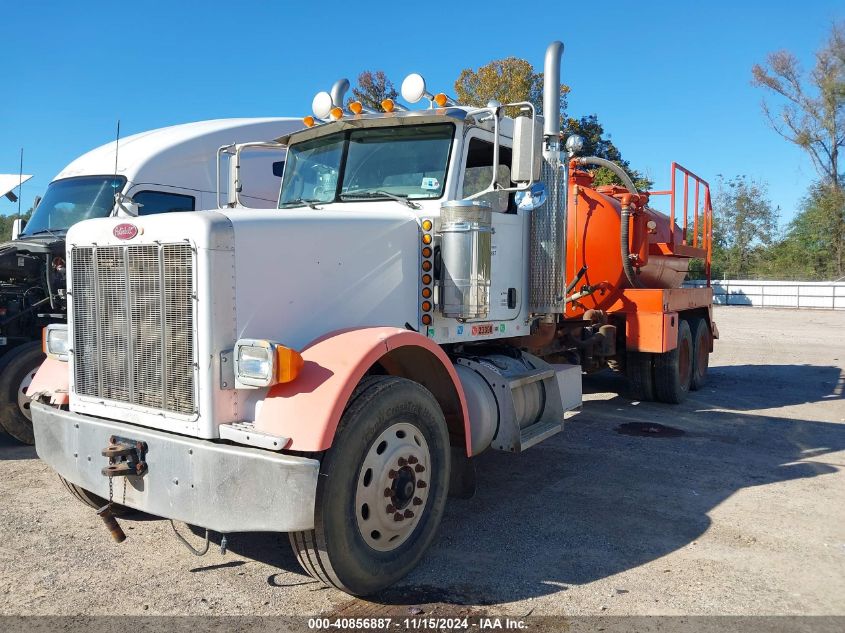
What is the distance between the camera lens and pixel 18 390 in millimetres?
6574

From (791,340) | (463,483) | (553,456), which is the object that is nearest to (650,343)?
(553,456)

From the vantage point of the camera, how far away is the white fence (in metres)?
31.1

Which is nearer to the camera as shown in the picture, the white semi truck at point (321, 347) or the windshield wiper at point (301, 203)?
the white semi truck at point (321, 347)

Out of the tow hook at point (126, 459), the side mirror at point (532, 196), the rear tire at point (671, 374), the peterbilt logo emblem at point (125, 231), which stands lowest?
the rear tire at point (671, 374)

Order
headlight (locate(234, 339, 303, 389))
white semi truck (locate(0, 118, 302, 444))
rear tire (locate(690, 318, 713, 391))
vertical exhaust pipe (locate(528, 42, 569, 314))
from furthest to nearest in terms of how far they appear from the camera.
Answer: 1. rear tire (locate(690, 318, 713, 391))
2. white semi truck (locate(0, 118, 302, 444))
3. vertical exhaust pipe (locate(528, 42, 569, 314))
4. headlight (locate(234, 339, 303, 389))

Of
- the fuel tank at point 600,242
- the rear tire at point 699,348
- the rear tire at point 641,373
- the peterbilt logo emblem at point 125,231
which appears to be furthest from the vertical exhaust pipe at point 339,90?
the rear tire at point 699,348

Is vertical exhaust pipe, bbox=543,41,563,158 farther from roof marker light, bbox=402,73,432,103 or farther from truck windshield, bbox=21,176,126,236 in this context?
truck windshield, bbox=21,176,126,236

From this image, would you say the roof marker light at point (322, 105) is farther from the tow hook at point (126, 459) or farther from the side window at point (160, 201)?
the side window at point (160, 201)

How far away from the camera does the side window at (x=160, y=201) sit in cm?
783

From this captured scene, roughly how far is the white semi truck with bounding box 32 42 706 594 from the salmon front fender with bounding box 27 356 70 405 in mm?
14

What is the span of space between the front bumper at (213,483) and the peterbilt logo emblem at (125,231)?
100 centimetres

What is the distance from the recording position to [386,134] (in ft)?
15.9

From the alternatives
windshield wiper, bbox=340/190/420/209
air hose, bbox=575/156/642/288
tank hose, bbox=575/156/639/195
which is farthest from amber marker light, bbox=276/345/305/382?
air hose, bbox=575/156/642/288

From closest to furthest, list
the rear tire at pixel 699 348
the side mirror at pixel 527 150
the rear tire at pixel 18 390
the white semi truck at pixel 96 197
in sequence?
the side mirror at pixel 527 150
the rear tire at pixel 18 390
the white semi truck at pixel 96 197
the rear tire at pixel 699 348
